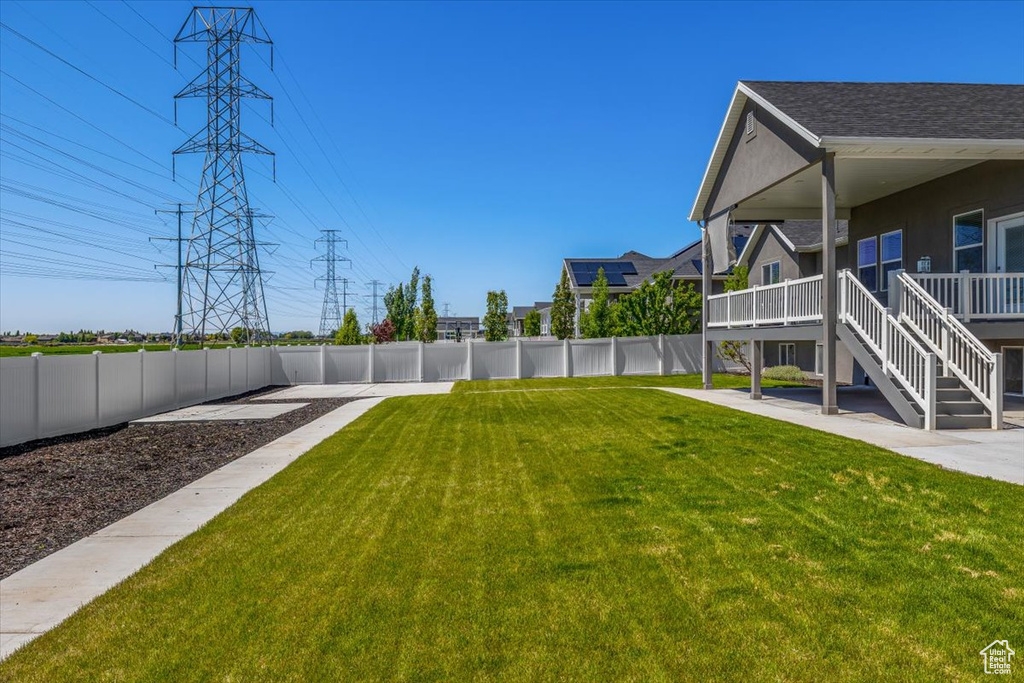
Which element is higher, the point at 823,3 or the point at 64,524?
the point at 823,3

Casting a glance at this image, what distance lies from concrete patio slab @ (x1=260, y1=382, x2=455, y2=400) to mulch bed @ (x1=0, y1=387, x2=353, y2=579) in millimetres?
6593

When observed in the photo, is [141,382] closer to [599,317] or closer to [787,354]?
[599,317]

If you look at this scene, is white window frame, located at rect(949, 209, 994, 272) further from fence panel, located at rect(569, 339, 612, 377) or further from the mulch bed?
the mulch bed

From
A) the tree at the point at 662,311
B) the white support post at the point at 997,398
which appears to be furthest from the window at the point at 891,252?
the tree at the point at 662,311

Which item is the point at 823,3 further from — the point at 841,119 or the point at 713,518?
the point at 713,518

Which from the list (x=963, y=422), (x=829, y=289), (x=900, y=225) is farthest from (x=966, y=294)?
(x=900, y=225)

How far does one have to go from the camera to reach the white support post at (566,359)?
→ 87.1 ft

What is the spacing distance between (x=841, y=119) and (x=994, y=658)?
1183 centimetres

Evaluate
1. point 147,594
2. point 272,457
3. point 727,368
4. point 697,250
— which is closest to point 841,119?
point 272,457

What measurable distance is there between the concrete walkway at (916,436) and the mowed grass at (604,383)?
19.9 ft

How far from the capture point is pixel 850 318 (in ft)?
37.5

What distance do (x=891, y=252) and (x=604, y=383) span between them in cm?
1040

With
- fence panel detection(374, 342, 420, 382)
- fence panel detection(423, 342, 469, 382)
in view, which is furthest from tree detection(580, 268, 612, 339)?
fence panel detection(374, 342, 420, 382)

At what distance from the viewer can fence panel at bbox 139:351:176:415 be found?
49.9 ft
